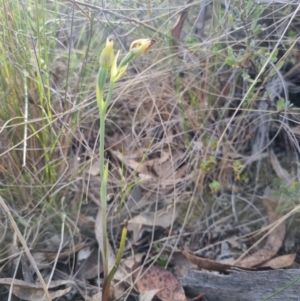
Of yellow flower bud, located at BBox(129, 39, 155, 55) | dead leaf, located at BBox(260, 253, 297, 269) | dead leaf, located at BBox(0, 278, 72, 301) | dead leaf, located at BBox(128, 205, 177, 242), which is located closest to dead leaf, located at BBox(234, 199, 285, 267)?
dead leaf, located at BBox(260, 253, 297, 269)

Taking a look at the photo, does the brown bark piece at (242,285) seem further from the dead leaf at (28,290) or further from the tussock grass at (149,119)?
the dead leaf at (28,290)

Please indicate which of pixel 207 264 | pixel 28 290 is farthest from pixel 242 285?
pixel 28 290

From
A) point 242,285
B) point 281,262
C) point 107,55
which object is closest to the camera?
point 107,55

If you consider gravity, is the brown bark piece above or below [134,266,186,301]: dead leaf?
above

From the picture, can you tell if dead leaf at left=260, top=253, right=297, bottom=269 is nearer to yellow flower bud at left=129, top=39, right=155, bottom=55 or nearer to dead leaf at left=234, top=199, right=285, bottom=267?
dead leaf at left=234, top=199, right=285, bottom=267

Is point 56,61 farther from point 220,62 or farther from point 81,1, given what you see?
point 220,62

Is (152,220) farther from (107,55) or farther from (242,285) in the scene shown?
(107,55)
